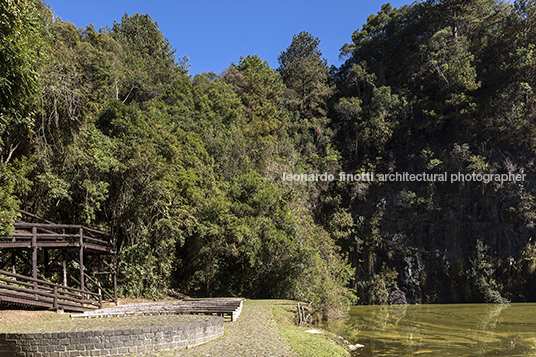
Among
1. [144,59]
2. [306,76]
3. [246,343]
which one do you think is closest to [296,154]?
[306,76]

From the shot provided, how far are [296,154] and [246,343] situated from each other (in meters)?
28.1

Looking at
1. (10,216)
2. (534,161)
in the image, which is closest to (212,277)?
(10,216)

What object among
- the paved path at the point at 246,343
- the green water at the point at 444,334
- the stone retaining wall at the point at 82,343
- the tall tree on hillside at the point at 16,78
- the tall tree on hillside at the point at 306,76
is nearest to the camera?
the stone retaining wall at the point at 82,343

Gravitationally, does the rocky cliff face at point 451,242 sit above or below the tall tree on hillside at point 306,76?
below

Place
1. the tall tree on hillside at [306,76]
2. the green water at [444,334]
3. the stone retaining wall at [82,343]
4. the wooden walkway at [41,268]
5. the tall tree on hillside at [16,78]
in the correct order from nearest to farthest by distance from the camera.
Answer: the stone retaining wall at [82,343] < the tall tree on hillside at [16,78] < the wooden walkway at [41,268] < the green water at [444,334] < the tall tree on hillside at [306,76]

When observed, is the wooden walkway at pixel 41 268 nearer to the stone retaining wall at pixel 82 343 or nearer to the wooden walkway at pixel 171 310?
the wooden walkway at pixel 171 310

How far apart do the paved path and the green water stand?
3606 mm

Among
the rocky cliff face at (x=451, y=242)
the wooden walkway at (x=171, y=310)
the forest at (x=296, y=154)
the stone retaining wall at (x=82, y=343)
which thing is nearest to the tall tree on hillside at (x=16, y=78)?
the forest at (x=296, y=154)

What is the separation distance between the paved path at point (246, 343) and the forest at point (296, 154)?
7.01 meters

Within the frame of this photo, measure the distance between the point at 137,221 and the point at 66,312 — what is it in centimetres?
659

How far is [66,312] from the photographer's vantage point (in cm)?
1276

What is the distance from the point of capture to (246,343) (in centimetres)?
929

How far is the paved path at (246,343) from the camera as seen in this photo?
26.7 feet

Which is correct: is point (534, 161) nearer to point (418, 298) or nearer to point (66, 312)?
point (418, 298)
